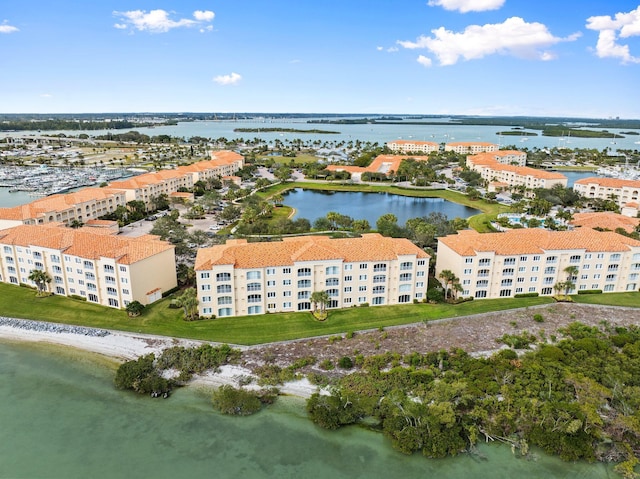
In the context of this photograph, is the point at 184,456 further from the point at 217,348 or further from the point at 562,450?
the point at 562,450

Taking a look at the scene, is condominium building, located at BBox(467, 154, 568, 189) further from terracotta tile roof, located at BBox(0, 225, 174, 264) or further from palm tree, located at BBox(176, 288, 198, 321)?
palm tree, located at BBox(176, 288, 198, 321)

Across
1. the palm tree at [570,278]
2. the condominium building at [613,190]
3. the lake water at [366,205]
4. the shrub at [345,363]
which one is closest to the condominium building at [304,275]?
the shrub at [345,363]

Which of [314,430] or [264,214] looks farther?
[264,214]

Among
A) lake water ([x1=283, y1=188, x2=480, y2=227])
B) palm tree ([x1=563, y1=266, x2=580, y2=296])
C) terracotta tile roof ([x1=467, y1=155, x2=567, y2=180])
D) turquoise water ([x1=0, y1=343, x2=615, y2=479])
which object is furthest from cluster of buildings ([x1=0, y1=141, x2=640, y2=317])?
terracotta tile roof ([x1=467, y1=155, x2=567, y2=180])

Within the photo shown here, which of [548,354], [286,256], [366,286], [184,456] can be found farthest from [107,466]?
[548,354]

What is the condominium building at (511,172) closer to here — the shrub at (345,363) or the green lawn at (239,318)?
the green lawn at (239,318)

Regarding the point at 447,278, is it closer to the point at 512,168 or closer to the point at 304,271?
the point at 304,271

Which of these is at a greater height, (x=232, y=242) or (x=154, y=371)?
(x=232, y=242)
